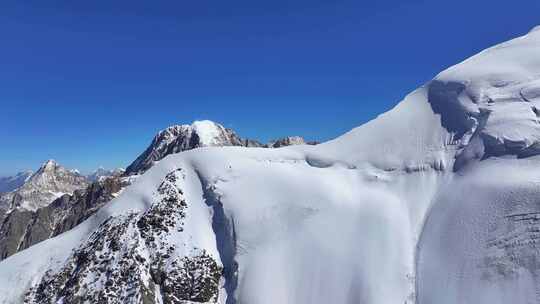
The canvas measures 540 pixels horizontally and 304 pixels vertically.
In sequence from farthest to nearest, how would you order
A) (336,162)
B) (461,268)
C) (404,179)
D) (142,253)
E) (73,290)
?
(336,162), (404,179), (142,253), (73,290), (461,268)

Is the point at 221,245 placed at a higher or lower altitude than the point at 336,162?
lower

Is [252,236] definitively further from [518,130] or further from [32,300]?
[518,130]

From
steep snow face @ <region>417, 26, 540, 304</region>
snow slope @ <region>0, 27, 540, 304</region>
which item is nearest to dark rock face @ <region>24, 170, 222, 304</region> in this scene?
snow slope @ <region>0, 27, 540, 304</region>

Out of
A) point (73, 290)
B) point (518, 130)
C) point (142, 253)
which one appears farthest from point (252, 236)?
point (518, 130)

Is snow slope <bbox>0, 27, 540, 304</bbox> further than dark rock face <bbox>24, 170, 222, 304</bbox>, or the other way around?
dark rock face <bbox>24, 170, 222, 304</bbox>

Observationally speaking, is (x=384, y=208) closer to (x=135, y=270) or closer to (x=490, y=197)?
(x=490, y=197)

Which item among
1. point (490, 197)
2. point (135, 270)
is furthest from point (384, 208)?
point (135, 270)

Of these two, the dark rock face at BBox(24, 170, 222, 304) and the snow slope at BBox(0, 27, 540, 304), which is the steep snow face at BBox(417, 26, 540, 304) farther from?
the dark rock face at BBox(24, 170, 222, 304)
